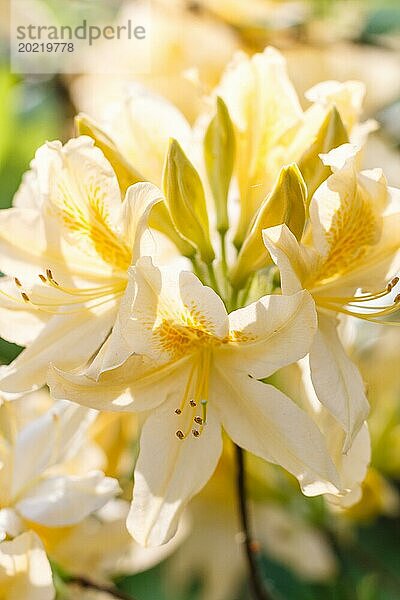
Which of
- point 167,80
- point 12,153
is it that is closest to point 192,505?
point 12,153

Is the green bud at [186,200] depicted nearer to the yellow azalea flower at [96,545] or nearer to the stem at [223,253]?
the stem at [223,253]

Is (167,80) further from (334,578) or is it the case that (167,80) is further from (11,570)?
(11,570)

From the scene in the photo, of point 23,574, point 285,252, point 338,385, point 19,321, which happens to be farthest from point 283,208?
point 23,574

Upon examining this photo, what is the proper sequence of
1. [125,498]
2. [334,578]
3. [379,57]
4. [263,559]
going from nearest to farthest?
1. [125,498]
2. [334,578]
3. [263,559]
4. [379,57]

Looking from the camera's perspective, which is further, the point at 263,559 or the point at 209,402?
the point at 263,559

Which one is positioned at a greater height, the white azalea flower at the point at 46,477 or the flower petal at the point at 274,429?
the flower petal at the point at 274,429

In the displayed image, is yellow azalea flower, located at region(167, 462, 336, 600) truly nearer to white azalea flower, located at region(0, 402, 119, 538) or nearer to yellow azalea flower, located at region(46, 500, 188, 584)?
yellow azalea flower, located at region(46, 500, 188, 584)

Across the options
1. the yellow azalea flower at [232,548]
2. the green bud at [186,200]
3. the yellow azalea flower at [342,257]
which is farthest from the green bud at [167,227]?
the yellow azalea flower at [232,548]
